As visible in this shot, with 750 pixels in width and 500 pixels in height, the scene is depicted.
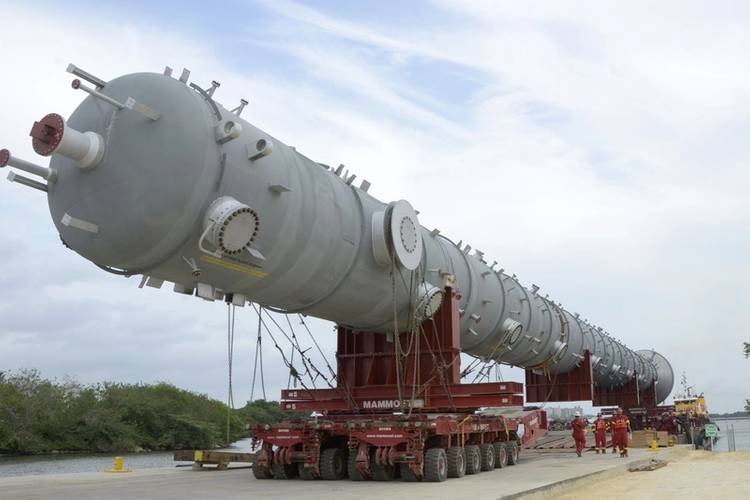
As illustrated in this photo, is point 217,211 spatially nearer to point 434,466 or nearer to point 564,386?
point 434,466

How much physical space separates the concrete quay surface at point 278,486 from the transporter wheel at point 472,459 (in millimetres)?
226


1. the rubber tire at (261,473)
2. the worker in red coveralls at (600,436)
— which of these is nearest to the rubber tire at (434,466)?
the rubber tire at (261,473)

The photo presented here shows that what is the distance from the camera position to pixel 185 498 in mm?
9047

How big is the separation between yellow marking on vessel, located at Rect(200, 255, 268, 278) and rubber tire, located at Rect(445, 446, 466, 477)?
476 cm

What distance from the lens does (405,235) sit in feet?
37.6

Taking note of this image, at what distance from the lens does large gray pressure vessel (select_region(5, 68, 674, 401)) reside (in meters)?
7.68

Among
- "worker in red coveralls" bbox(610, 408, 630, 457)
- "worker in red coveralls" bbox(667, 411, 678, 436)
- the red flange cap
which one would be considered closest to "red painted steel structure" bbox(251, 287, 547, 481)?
"worker in red coveralls" bbox(610, 408, 630, 457)

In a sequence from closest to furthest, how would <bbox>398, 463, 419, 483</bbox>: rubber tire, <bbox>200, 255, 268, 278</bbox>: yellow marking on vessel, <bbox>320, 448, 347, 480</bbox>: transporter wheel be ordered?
<bbox>200, 255, 268, 278</bbox>: yellow marking on vessel, <bbox>398, 463, 419, 483</bbox>: rubber tire, <bbox>320, 448, 347, 480</bbox>: transporter wheel

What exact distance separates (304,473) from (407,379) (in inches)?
101

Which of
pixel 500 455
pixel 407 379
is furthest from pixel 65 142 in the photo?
pixel 500 455

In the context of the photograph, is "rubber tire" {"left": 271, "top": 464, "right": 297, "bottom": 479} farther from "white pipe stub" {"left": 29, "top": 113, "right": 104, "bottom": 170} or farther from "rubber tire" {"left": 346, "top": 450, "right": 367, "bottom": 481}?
"white pipe stub" {"left": 29, "top": 113, "right": 104, "bottom": 170}

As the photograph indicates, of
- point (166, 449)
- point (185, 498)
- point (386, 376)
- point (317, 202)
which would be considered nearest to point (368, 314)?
point (386, 376)

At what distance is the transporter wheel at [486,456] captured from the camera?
13344 mm

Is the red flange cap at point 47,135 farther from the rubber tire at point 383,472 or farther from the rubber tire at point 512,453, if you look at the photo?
the rubber tire at point 512,453
